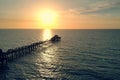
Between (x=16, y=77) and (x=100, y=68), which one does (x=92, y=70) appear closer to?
(x=100, y=68)

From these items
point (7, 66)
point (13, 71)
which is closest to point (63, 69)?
point (13, 71)

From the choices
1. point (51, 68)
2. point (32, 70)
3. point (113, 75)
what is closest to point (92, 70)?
point (113, 75)

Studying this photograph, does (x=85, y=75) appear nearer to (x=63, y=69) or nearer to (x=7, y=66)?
(x=63, y=69)

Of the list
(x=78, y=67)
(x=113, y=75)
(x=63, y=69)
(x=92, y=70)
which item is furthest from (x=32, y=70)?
(x=113, y=75)

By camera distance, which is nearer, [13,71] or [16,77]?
[16,77]

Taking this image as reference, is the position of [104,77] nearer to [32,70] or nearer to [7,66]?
[32,70]

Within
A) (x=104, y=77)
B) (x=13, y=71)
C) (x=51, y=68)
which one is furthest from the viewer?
(x=51, y=68)

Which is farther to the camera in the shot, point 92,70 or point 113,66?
point 113,66

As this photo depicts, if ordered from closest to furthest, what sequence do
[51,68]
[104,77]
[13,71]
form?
[104,77] → [13,71] → [51,68]
